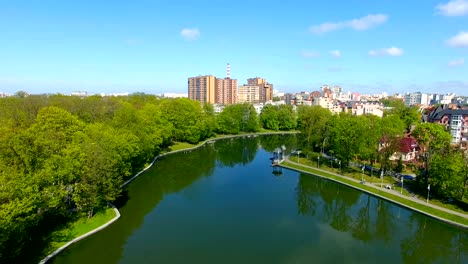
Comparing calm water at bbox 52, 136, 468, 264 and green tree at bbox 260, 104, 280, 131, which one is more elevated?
green tree at bbox 260, 104, 280, 131

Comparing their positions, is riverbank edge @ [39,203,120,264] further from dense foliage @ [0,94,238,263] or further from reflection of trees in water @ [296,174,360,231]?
reflection of trees in water @ [296,174,360,231]

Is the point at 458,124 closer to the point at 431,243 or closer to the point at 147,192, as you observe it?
the point at 431,243

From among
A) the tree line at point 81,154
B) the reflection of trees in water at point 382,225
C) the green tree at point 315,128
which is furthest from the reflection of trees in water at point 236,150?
the reflection of trees in water at point 382,225

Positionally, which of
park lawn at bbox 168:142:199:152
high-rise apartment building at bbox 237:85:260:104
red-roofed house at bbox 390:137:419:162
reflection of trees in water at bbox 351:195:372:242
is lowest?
reflection of trees in water at bbox 351:195:372:242

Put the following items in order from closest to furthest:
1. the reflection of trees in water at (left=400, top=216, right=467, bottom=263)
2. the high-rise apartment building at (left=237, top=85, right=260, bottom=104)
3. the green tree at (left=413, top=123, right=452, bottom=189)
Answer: the reflection of trees in water at (left=400, top=216, right=467, bottom=263) < the green tree at (left=413, top=123, right=452, bottom=189) < the high-rise apartment building at (left=237, top=85, right=260, bottom=104)

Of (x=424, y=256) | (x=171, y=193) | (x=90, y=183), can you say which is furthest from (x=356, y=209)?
(x=90, y=183)

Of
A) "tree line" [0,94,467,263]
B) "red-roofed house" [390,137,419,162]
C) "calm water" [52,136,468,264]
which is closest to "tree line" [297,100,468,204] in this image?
"tree line" [0,94,467,263]
